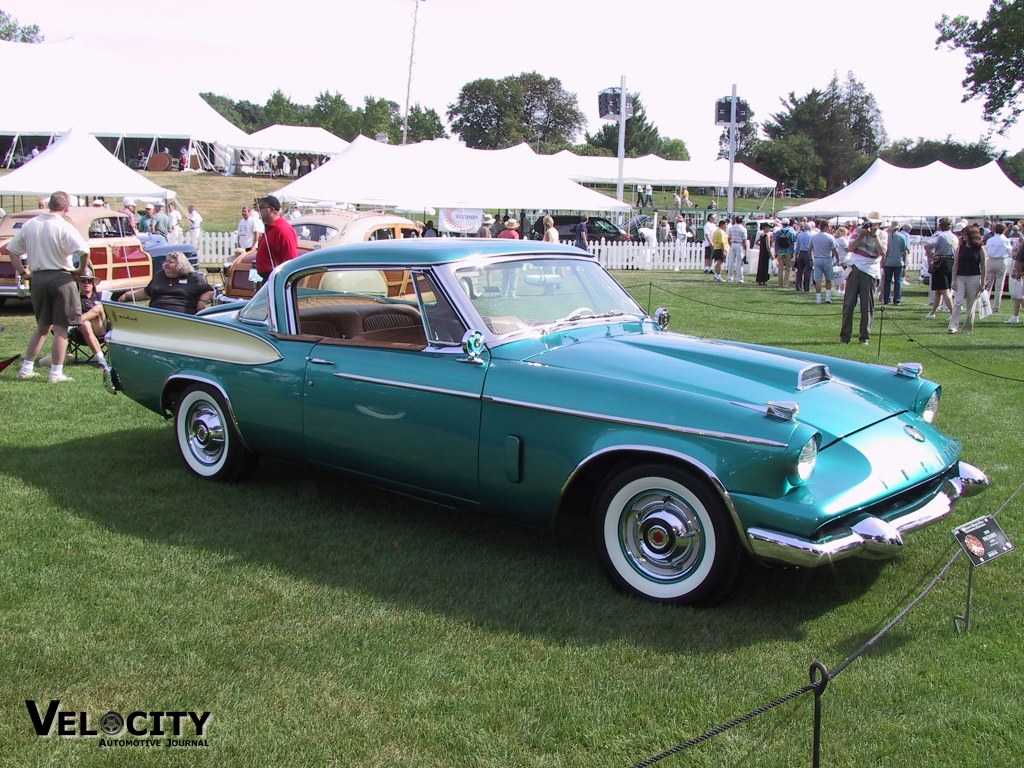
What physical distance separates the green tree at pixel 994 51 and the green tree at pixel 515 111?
6044 cm

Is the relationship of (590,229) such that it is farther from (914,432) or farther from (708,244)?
(914,432)

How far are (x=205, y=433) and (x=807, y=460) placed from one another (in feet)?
12.8

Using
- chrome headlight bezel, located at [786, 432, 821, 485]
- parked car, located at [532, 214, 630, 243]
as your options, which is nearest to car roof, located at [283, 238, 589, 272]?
chrome headlight bezel, located at [786, 432, 821, 485]

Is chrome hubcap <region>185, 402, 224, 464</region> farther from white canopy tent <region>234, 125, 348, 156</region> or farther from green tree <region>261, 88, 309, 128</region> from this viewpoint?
green tree <region>261, 88, 309, 128</region>

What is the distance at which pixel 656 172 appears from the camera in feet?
141

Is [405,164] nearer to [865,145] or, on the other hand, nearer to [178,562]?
[178,562]

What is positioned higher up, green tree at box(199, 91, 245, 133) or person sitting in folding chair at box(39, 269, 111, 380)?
green tree at box(199, 91, 245, 133)

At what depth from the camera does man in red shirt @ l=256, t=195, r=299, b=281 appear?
916 centimetres

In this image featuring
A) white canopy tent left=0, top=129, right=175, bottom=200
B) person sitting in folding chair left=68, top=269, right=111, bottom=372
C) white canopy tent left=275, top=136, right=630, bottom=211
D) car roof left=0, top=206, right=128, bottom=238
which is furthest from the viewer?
white canopy tent left=275, top=136, right=630, bottom=211

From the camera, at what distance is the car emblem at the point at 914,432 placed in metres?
4.46

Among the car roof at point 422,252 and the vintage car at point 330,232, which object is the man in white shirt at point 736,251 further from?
the car roof at point 422,252

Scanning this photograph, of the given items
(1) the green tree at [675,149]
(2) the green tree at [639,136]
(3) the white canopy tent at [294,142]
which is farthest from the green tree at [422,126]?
(3) the white canopy tent at [294,142]

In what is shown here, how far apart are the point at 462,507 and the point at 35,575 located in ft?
6.92

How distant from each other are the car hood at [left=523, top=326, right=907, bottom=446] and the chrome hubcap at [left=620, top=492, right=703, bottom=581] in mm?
484
